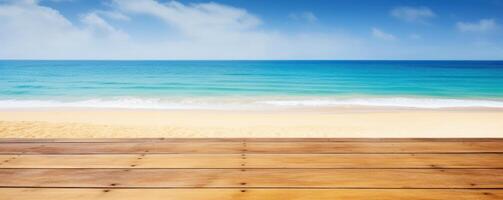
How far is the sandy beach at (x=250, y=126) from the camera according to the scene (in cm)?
909

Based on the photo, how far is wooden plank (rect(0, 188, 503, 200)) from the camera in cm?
213

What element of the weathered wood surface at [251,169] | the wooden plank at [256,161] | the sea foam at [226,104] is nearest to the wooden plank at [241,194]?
the weathered wood surface at [251,169]

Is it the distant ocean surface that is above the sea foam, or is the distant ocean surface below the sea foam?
above

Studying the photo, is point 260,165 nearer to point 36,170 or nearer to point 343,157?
point 343,157

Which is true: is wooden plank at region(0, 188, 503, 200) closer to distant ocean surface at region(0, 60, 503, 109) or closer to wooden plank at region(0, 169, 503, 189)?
wooden plank at region(0, 169, 503, 189)

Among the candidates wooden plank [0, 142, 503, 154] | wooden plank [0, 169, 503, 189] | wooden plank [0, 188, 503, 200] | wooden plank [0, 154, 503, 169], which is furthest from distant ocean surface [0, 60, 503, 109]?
wooden plank [0, 188, 503, 200]

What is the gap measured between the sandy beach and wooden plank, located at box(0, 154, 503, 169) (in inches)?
235

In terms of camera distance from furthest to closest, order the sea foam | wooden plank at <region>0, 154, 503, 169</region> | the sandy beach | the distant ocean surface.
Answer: the distant ocean surface < the sea foam < the sandy beach < wooden plank at <region>0, 154, 503, 169</region>

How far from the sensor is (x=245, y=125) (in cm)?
1078

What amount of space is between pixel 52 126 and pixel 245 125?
485cm

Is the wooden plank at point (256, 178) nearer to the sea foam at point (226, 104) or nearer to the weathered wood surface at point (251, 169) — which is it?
the weathered wood surface at point (251, 169)

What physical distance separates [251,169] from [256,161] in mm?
189

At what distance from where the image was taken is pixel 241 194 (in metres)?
2.18

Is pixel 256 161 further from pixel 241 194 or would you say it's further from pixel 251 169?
pixel 241 194
